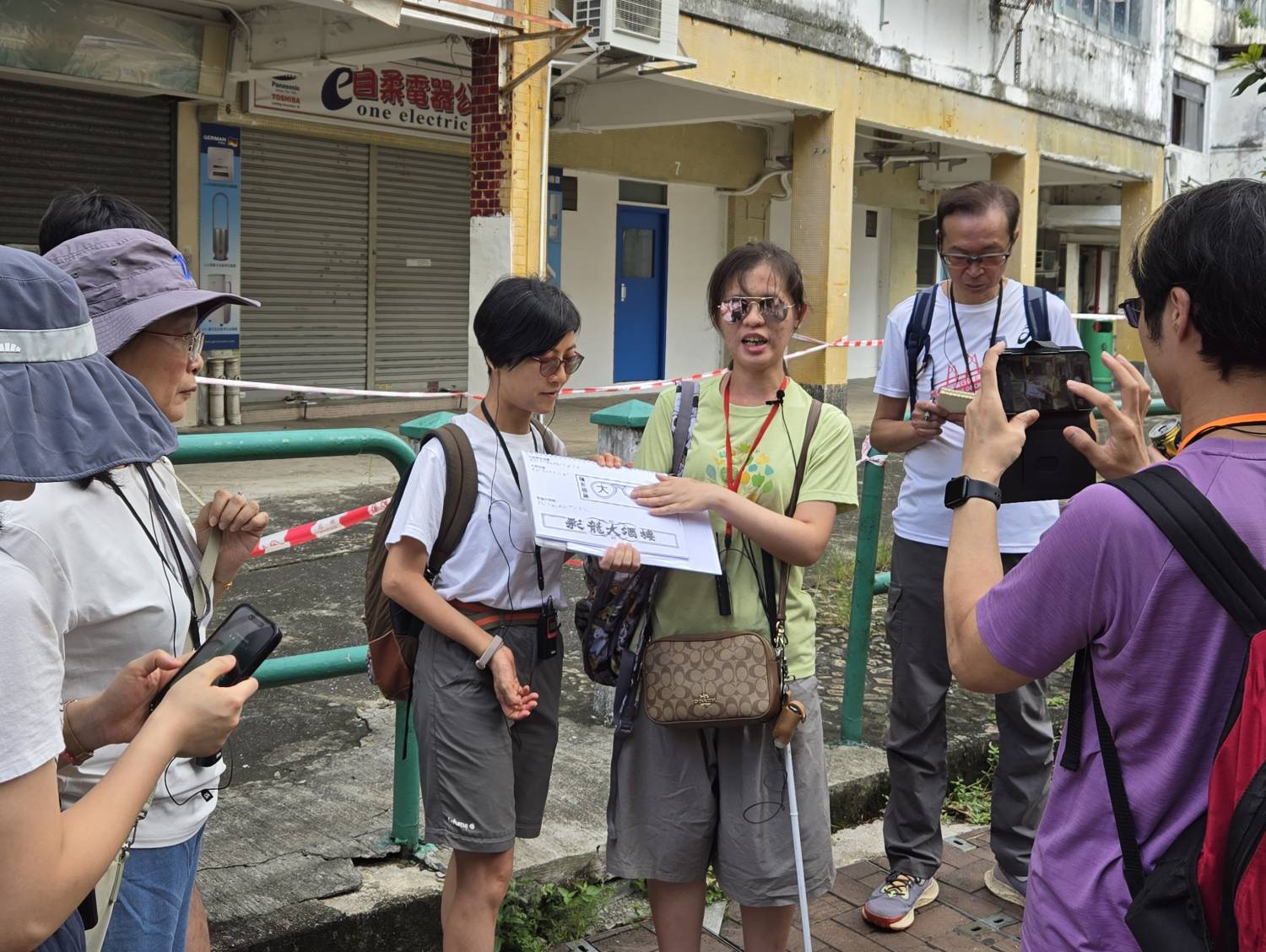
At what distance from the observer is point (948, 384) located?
383 cm

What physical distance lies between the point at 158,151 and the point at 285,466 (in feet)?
11.2

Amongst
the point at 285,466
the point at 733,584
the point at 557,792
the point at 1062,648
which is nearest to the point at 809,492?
the point at 733,584

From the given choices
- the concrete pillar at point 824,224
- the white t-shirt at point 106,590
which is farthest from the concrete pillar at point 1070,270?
the white t-shirt at point 106,590

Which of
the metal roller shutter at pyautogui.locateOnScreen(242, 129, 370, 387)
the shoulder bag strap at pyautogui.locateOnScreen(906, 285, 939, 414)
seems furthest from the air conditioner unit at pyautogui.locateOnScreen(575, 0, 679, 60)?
the shoulder bag strap at pyautogui.locateOnScreen(906, 285, 939, 414)

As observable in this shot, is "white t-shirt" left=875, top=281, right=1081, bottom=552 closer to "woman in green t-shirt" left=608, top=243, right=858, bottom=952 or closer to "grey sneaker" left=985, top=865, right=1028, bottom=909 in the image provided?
"woman in green t-shirt" left=608, top=243, right=858, bottom=952

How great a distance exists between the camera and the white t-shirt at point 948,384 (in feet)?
12.4

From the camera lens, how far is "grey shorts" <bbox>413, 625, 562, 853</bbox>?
9.50 feet

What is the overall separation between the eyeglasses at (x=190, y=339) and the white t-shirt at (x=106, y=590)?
0.25 metres

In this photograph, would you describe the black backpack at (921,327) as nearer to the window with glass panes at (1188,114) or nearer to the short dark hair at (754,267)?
the short dark hair at (754,267)

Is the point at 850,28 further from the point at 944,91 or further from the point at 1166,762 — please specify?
the point at 1166,762

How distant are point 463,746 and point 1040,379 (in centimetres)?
147

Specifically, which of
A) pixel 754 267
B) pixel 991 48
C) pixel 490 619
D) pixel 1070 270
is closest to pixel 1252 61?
pixel 754 267

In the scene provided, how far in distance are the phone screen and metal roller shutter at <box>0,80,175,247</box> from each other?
9.59 metres

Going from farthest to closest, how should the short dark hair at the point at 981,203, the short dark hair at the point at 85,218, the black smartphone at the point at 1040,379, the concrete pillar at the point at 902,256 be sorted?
the concrete pillar at the point at 902,256, the short dark hair at the point at 981,203, the short dark hair at the point at 85,218, the black smartphone at the point at 1040,379
